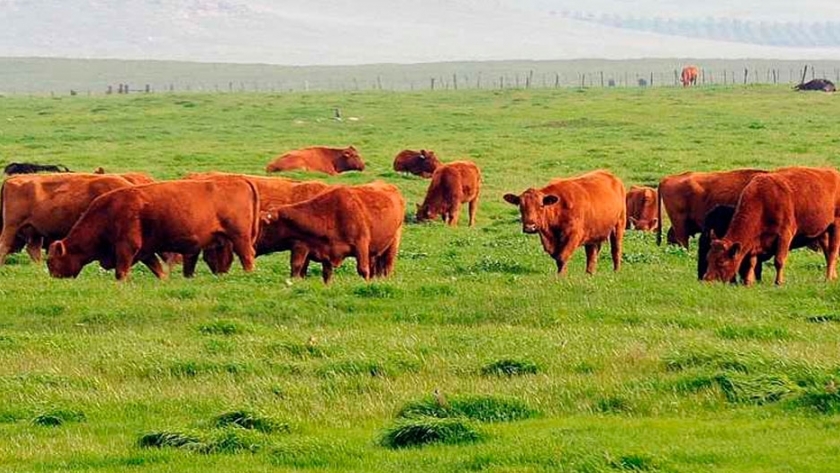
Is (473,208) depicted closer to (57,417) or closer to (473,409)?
(473,409)

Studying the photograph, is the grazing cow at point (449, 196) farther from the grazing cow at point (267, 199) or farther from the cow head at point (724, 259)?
the cow head at point (724, 259)

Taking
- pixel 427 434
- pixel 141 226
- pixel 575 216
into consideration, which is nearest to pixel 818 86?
pixel 575 216

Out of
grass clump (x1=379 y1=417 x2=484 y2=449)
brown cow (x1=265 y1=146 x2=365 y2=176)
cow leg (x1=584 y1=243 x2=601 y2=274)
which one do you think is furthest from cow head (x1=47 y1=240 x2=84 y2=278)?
brown cow (x1=265 y1=146 x2=365 y2=176)

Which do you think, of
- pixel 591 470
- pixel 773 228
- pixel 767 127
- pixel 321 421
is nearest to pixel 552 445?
pixel 591 470

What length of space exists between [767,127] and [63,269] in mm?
33400

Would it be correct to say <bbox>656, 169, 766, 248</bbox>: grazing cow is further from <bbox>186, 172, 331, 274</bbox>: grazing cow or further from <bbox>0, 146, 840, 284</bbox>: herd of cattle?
<bbox>186, 172, 331, 274</bbox>: grazing cow

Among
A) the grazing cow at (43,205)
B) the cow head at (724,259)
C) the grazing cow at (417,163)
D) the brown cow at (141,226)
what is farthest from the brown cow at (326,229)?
the grazing cow at (417,163)

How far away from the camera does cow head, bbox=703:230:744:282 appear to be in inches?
699

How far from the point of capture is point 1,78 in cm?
18500

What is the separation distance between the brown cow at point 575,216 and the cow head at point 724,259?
267 cm

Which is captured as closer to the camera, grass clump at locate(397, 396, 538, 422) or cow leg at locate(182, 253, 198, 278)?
grass clump at locate(397, 396, 538, 422)

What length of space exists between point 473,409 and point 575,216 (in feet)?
31.6

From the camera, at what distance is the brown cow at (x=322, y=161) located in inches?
1416

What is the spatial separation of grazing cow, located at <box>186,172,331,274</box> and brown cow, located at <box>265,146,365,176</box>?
1389 cm
